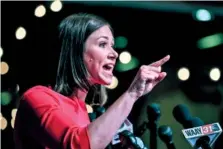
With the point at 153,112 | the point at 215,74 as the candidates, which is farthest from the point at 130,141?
the point at 215,74

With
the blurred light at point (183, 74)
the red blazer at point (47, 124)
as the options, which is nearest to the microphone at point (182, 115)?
the blurred light at point (183, 74)

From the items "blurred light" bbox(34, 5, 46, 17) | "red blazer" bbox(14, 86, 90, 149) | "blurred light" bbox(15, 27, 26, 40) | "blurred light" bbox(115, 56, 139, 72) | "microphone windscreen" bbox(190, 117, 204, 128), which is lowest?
"microphone windscreen" bbox(190, 117, 204, 128)

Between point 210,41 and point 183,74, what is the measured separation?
15 centimetres

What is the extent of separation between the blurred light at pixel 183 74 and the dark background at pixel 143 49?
15 millimetres

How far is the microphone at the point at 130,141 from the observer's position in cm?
112

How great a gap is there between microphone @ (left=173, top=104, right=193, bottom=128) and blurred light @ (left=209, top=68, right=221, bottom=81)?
167mm

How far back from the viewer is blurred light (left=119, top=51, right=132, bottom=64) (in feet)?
4.38

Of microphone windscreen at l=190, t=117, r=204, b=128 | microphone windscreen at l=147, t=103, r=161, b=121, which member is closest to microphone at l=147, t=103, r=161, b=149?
microphone windscreen at l=147, t=103, r=161, b=121

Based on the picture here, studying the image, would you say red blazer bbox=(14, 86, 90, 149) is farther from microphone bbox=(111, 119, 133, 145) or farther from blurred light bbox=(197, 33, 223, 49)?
blurred light bbox=(197, 33, 223, 49)

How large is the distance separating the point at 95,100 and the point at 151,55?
1.01 feet

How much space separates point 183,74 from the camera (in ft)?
4.45

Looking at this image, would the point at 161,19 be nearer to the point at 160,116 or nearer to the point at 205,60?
the point at 205,60

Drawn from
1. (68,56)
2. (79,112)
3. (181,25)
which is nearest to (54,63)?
(68,56)

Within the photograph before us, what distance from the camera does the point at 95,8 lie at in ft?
4.41
